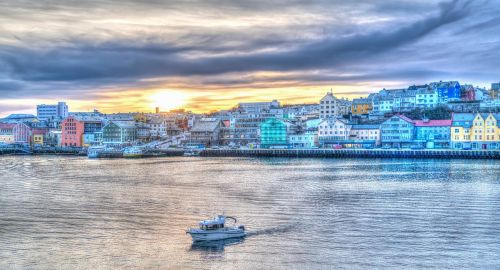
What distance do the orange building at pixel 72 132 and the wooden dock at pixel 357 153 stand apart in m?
26.3

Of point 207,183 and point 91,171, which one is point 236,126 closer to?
point 91,171

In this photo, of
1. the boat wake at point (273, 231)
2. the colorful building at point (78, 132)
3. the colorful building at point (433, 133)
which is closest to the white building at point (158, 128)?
the colorful building at point (78, 132)

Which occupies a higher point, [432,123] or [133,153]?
[432,123]

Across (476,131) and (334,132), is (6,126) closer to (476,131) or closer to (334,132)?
(334,132)

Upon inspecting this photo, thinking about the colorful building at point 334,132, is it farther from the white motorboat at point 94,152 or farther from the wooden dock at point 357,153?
the white motorboat at point 94,152

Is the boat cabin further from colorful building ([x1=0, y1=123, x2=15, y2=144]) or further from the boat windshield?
colorful building ([x1=0, y1=123, x2=15, y2=144])

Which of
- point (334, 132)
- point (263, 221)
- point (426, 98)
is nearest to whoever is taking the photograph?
point (263, 221)

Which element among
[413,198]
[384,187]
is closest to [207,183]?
[384,187]

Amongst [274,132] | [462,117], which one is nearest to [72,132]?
[274,132]

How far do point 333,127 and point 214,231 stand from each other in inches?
Answer: 2214

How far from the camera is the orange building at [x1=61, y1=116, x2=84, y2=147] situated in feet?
310

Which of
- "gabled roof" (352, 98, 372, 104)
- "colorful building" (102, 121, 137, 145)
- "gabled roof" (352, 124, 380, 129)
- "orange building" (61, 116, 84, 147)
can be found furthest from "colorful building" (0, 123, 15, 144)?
"gabled roof" (352, 124, 380, 129)

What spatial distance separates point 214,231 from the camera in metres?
20.5

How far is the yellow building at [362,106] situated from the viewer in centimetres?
9147
